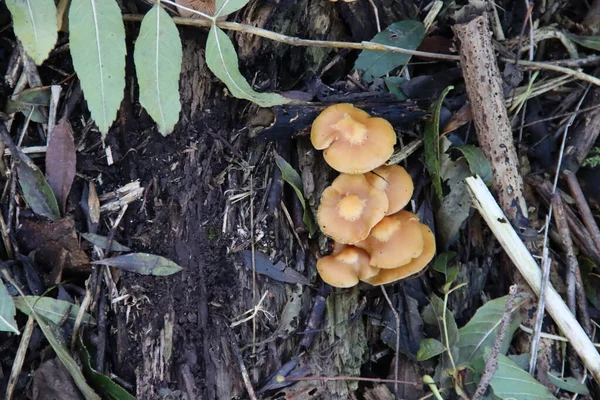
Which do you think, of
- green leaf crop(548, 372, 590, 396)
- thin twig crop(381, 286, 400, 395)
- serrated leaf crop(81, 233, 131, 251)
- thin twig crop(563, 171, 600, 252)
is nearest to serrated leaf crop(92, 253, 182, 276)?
serrated leaf crop(81, 233, 131, 251)

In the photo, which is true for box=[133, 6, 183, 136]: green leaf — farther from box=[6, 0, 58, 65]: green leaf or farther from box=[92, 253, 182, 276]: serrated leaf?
box=[92, 253, 182, 276]: serrated leaf

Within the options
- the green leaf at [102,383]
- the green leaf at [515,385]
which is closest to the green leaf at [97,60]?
the green leaf at [102,383]

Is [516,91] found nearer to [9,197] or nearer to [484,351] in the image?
[484,351]

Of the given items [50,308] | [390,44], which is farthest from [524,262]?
[50,308]

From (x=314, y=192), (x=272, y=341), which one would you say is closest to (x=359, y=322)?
(x=272, y=341)

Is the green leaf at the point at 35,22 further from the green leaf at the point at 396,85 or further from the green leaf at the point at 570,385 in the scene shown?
the green leaf at the point at 570,385

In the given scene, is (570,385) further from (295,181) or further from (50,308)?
(50,308)
